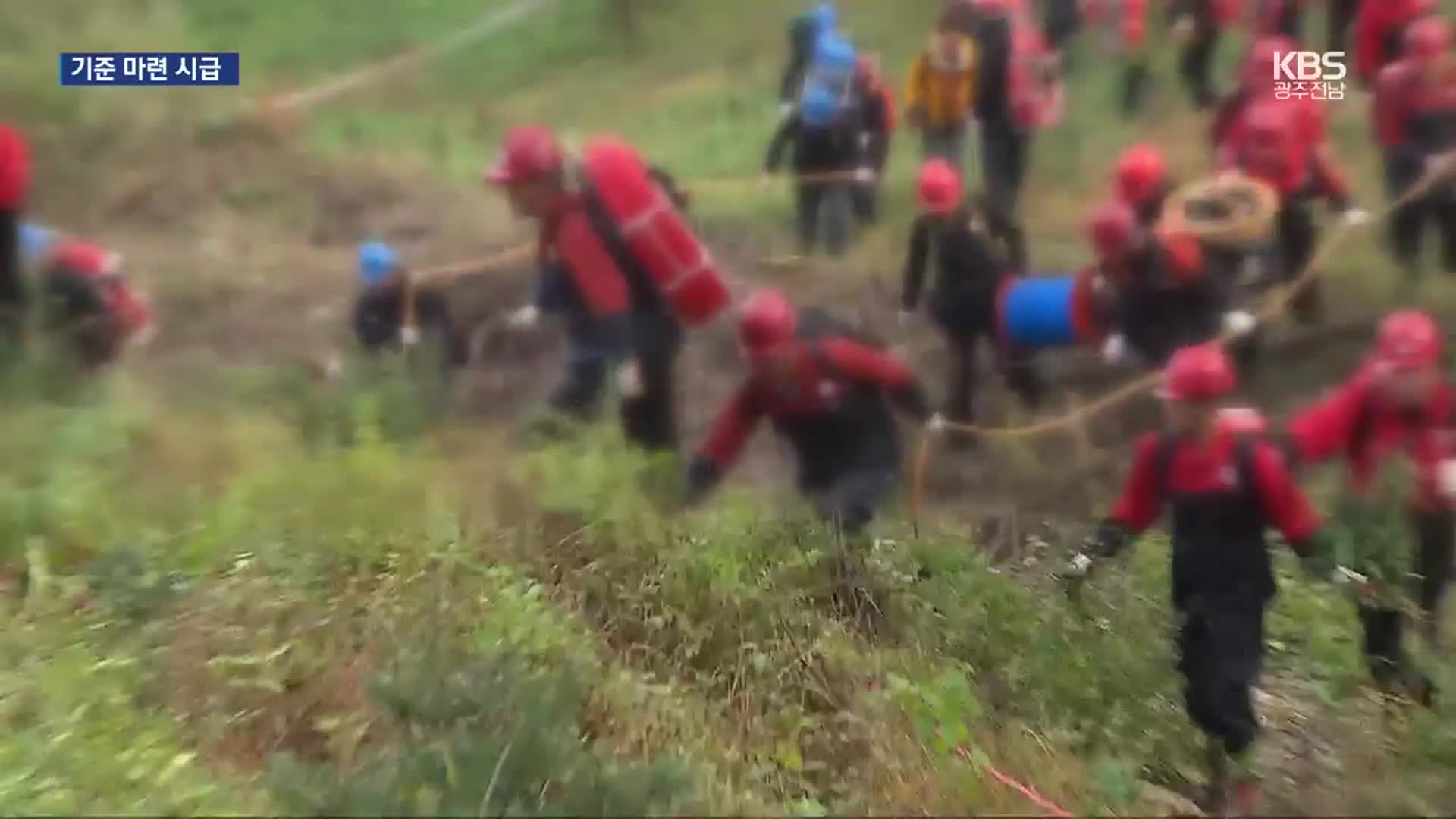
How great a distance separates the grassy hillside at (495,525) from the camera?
242 cm

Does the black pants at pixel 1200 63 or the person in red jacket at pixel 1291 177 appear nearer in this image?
the person in red jacket at pixel 1291 177

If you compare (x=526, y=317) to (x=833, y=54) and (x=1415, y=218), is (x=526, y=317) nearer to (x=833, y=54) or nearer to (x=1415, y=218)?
(x=833, y=54)

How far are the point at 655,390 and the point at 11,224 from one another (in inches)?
69.4

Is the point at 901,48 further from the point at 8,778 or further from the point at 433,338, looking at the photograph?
the point at 8,778

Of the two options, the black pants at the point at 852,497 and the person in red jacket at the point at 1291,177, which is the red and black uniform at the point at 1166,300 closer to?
the person in red jacket at the point at 1291,177

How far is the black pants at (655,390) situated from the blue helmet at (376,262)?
78 centimetres

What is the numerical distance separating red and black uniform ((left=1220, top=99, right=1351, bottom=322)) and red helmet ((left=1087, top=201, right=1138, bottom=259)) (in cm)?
30

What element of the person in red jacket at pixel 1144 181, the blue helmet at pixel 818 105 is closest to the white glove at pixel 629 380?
the blue helmet at pixel 818 105

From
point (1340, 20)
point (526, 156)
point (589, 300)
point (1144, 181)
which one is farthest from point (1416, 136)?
point (526, 156)

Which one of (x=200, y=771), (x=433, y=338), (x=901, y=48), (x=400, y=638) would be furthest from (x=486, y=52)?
(x=200, y=771)

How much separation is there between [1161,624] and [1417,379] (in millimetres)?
825

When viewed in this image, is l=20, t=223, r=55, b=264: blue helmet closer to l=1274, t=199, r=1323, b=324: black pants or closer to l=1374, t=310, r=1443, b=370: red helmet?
l=1274, t=199, r=1323, b=324: black pants

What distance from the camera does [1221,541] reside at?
8.41 ft

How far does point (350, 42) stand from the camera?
3326mm
